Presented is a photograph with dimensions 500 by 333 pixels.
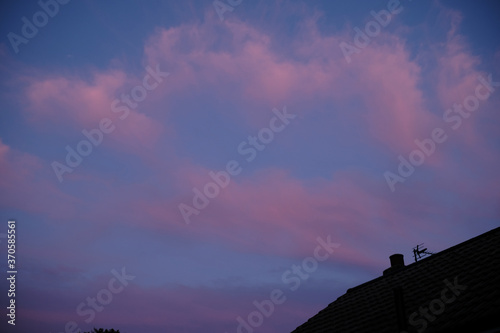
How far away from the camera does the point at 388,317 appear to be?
10.0 meters

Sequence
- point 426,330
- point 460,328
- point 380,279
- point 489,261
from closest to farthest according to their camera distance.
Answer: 1. point 460,328
2. point 426,330
3. point 489,261
4. point 380,279

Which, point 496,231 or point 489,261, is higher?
point 496,231

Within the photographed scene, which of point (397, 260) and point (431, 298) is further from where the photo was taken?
point (397, 260)

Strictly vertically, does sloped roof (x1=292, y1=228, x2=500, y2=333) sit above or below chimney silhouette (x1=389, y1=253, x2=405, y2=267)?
below

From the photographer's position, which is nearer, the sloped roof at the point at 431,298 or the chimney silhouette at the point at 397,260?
the sloped roof at the point at 431,298

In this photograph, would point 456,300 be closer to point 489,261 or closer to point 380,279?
point 489,261

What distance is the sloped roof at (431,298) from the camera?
21.6 ft

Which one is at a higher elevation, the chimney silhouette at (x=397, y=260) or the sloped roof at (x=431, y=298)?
the chimney silhouette at (x=397, y=260)

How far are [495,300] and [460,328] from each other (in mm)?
1011

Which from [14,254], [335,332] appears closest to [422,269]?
[335,332]

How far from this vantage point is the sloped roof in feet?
21.6

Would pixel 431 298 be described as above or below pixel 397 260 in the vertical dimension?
below

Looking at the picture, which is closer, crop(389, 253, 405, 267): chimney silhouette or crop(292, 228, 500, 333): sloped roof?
crop(292, 228, 500, 333): sloped roof

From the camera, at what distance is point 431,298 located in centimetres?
926
